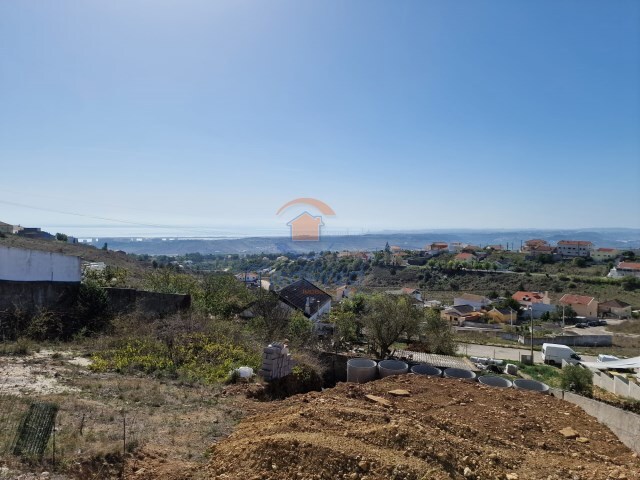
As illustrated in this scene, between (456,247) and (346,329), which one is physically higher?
(346,329)

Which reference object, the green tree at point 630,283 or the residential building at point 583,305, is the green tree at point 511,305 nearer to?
the residential building at point 583,305

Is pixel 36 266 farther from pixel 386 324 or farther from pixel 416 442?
pixel 416 442

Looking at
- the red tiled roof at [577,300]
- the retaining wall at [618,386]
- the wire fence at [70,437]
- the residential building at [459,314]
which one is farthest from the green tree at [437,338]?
the red tiled roof at [577,300]

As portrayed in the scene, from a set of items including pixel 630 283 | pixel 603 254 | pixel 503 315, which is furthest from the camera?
pixel 603 254

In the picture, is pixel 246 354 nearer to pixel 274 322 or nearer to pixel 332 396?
pixel 332 396

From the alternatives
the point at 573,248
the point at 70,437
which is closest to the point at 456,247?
the point at 573,248

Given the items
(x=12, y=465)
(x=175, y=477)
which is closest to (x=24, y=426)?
(x=12, y=465)
